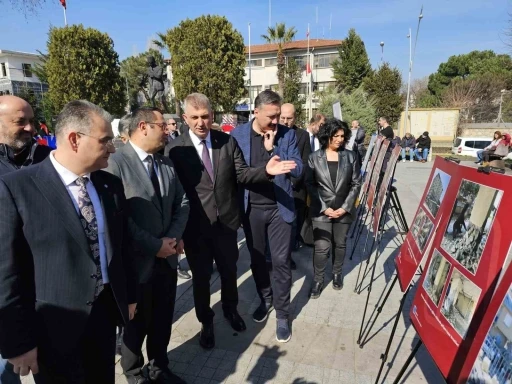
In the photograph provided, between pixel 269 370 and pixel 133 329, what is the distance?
111 centimetres

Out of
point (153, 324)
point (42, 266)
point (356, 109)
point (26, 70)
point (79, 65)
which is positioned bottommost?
point (356, 109)

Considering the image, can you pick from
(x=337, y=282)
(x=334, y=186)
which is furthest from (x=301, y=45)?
(x=337, y=282)

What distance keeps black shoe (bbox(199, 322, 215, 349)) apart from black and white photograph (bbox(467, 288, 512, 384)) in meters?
2.08

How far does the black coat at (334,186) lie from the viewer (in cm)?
371

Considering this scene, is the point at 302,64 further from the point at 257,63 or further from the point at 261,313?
the point at 261,313

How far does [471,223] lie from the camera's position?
1.54 m

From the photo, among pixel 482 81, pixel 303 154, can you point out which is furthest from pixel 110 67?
pixel 482 81

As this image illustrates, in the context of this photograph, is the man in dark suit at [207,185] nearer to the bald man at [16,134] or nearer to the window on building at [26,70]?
the bald man at [16,134]

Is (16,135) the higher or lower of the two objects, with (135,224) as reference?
higher

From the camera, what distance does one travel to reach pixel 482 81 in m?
34.0

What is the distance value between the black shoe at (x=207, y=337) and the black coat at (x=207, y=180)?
85cm

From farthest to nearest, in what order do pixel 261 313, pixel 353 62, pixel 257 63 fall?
pixel 257 63, pixel 353 62, pixel 261 313

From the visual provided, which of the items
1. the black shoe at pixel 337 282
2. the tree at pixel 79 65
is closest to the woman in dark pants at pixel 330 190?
the black shoe at pixel 337 282

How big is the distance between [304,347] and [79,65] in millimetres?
27806
